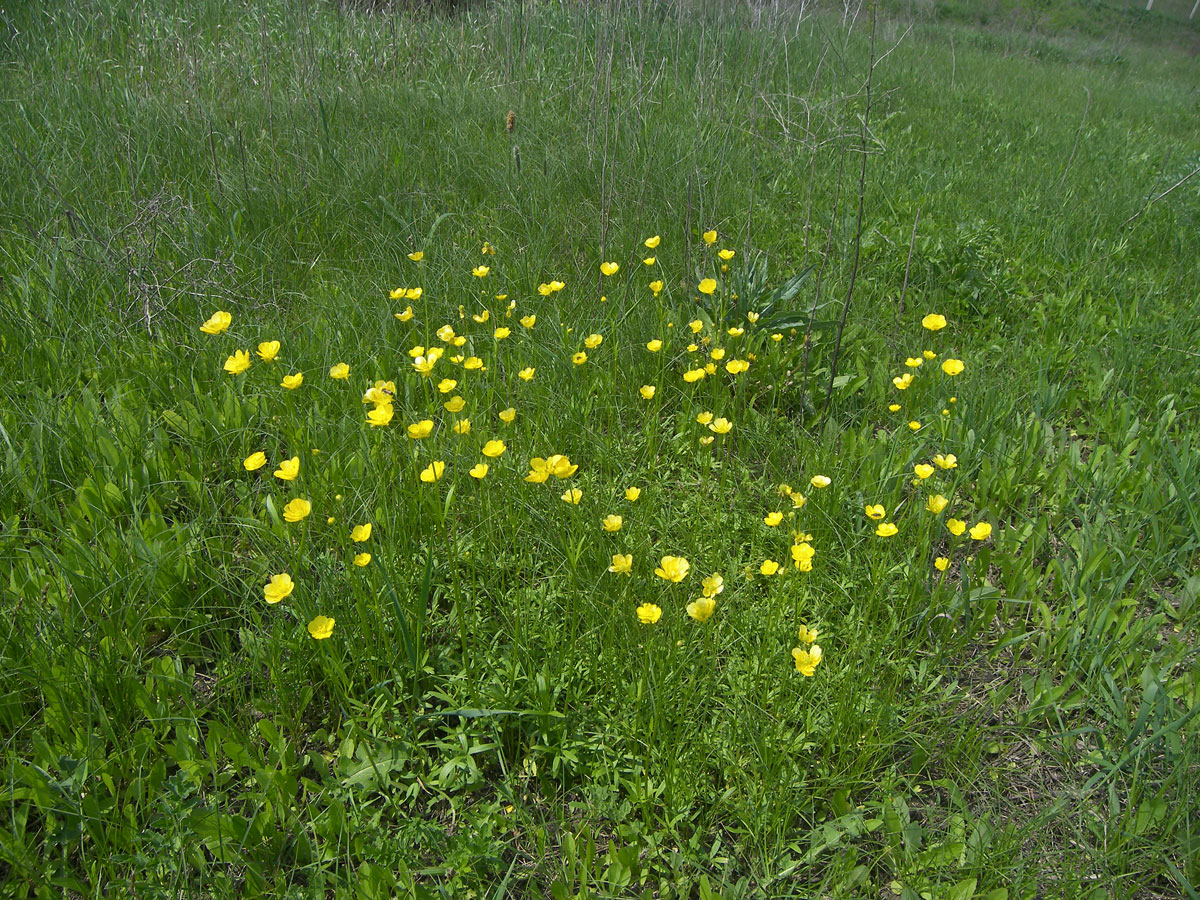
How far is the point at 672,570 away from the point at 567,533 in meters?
0.40

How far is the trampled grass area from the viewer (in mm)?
1340

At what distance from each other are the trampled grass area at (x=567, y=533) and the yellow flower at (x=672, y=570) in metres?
0.01

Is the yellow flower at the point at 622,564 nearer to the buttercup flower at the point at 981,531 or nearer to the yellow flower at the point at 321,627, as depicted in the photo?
the yellow flower at the point at 321,627

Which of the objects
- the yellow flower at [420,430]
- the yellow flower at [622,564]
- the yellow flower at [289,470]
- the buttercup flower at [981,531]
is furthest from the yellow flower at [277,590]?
the buttercup flower at [981,531]

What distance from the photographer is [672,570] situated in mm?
1578

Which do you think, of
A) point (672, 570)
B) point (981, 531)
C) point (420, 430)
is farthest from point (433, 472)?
point (981, 531)

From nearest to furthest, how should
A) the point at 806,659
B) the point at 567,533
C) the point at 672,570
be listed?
the point at 806,659, the point at 672,570, the point at 567,533

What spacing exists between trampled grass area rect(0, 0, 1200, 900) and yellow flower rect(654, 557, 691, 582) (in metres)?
0.01

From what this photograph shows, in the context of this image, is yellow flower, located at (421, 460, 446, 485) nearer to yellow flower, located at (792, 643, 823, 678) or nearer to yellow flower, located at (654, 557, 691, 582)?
yellow flower, located at (654, 557, 691, 582)

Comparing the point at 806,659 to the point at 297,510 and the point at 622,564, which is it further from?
the point at 297,510

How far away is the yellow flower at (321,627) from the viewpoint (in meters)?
1.45

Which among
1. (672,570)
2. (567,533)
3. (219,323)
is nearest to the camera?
(672,570)

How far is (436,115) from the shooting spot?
163 inches

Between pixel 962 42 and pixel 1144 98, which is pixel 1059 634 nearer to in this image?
pixel 1144 98
